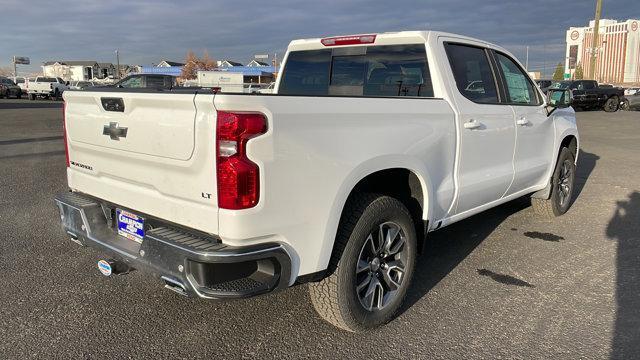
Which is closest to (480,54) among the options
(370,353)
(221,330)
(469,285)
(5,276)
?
(469,285)

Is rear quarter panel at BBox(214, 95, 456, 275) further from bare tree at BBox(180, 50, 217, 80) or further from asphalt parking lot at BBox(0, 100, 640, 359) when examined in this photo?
bare tree at BBox(180, 50, 217, 80)

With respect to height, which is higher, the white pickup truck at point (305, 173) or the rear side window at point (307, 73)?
the rear side window at point (307, 73)

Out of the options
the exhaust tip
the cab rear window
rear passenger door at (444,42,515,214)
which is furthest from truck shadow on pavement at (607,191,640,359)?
the exhaust tip

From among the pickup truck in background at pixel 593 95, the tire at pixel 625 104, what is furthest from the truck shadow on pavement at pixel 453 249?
the tire at pixel 625 104

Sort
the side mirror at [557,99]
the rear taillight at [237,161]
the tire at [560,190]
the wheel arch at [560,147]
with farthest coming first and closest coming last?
the tire at [560,190] → the wheel arch at [560,147] → the side mirror at [557,99] → the rear taillight at [237,161]

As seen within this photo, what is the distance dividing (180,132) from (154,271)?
0.75 metres

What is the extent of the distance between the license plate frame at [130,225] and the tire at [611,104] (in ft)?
103

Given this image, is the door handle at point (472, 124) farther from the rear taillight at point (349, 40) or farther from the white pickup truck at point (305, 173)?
the rear taillight at point (349, 40)

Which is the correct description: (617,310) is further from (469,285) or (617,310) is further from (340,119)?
(340,119)

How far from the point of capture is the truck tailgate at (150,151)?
2.41m

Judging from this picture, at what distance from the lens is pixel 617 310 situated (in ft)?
11.5

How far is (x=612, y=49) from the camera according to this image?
103 meters

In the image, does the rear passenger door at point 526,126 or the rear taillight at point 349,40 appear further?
the rear passenger door at point 526,126

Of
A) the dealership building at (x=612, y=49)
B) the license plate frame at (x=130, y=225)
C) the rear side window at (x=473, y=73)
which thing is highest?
the dealership building at (x=612, y=49)
